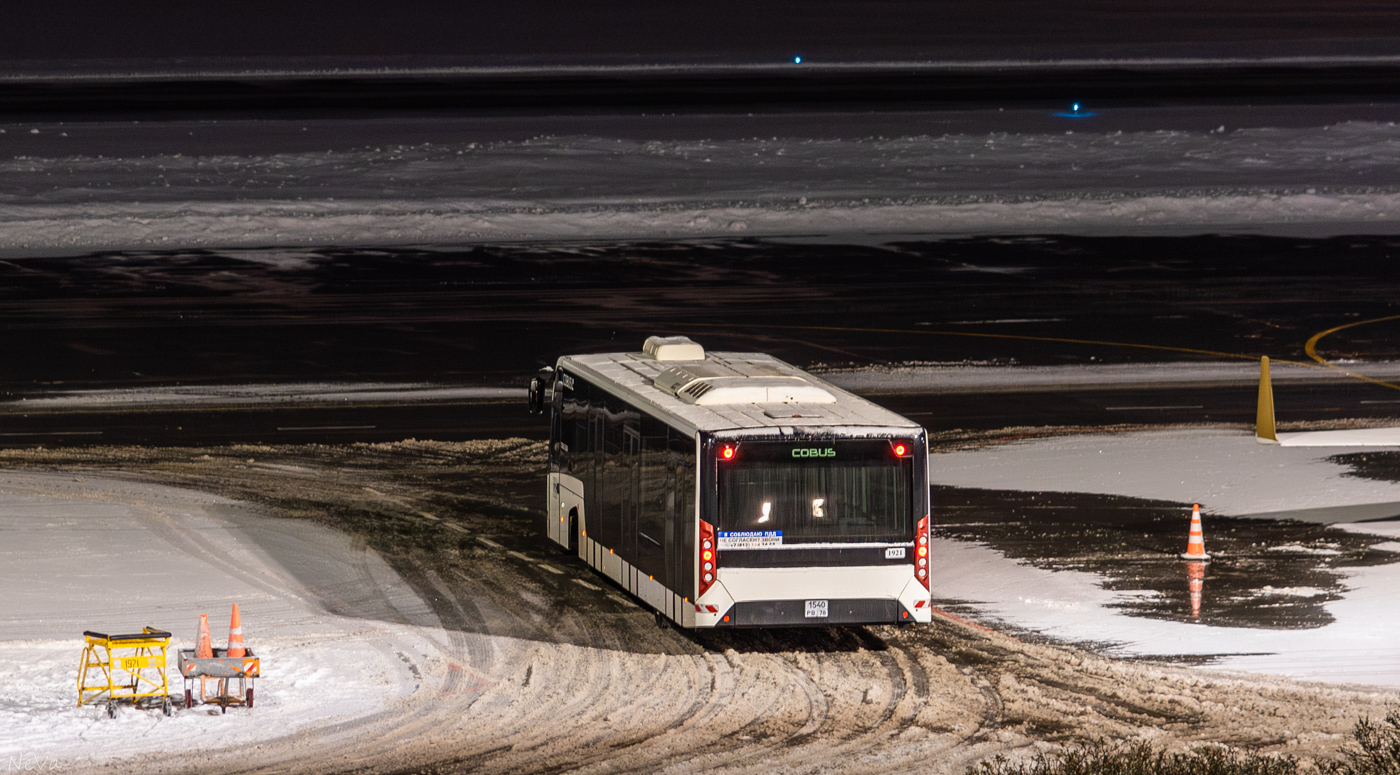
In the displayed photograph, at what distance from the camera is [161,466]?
91.8 ft

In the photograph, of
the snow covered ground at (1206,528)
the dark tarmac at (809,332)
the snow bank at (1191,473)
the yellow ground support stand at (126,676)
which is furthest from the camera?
the snow bank at (1191,473)

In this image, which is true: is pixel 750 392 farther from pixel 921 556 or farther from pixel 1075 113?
pixel 1075 113

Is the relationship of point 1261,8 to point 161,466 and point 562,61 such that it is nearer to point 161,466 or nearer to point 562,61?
point 562,61

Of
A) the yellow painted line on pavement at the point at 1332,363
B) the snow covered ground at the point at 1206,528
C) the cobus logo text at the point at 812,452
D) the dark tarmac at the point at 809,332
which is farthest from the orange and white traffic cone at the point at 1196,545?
the yellow painted line on pavement at the point at 1332,363

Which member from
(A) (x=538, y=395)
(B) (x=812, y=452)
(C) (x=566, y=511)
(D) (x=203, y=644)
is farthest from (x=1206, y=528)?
(D) (x=203, y=644)

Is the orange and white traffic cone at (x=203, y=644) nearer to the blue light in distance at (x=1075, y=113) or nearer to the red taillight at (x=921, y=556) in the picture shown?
the red taillight at (x=921, y=556)

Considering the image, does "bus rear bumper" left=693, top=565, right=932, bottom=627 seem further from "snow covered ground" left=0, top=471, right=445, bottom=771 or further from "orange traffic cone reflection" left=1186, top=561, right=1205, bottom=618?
"orange traffic cone reflection" left=1186, top=561, right=1205, bottom=618

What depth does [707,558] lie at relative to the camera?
60.4ft

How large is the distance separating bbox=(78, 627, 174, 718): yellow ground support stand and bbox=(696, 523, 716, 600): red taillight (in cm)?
520

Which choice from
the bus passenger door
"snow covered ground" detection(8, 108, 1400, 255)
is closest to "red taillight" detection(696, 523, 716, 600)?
the bus passenger door

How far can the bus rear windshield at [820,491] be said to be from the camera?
1853 centimetres

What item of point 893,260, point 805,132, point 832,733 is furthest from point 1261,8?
point 832,733

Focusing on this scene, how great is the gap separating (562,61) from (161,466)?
90.6 metres

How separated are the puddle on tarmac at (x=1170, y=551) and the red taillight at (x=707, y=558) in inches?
206
